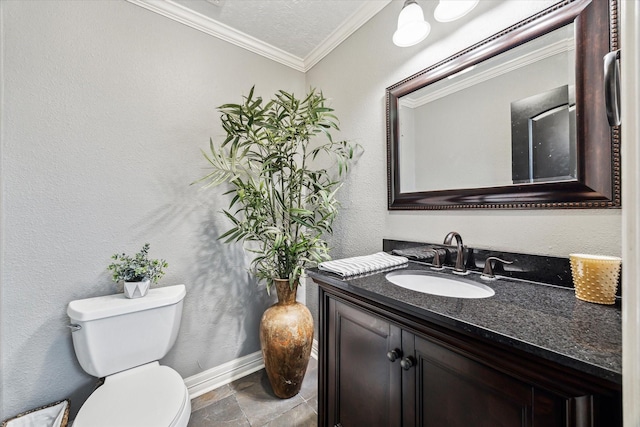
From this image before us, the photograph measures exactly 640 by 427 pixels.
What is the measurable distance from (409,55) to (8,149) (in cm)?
206

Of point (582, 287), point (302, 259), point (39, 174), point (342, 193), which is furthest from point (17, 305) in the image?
point (582, 287)

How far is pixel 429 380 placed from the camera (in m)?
0.76

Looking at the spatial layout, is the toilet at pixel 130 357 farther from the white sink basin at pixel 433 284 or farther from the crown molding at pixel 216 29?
the crown molding at pixel 216 29

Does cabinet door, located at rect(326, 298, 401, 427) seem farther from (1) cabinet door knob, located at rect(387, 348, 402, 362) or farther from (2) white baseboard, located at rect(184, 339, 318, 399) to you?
(2) white baseboard, located at rect(184, 339, 318, 399)

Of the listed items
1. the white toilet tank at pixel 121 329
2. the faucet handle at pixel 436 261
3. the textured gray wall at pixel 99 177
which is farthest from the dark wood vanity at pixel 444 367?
the textured gray wall at pixel 99 177

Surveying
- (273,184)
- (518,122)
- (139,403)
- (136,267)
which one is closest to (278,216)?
(273,184)

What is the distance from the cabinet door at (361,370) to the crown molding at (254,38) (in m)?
1.76

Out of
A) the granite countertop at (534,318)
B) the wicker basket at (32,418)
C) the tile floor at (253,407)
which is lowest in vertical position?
the tile floor at (253,407)

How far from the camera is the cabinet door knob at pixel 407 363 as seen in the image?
0.79 meters

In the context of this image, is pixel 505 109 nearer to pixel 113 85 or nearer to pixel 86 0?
pixel 113 85

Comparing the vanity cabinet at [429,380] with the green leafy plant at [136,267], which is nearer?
the vanity cabinet at [429,380]

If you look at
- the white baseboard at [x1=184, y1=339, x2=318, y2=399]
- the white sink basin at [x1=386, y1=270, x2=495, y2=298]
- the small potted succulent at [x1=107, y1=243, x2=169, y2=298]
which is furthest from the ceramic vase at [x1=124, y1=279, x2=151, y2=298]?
the white sink basin at [x1=386, y1=270, x2=495, y2=298]

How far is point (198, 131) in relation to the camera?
5.52ft

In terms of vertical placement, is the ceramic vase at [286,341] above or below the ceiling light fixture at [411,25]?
below
